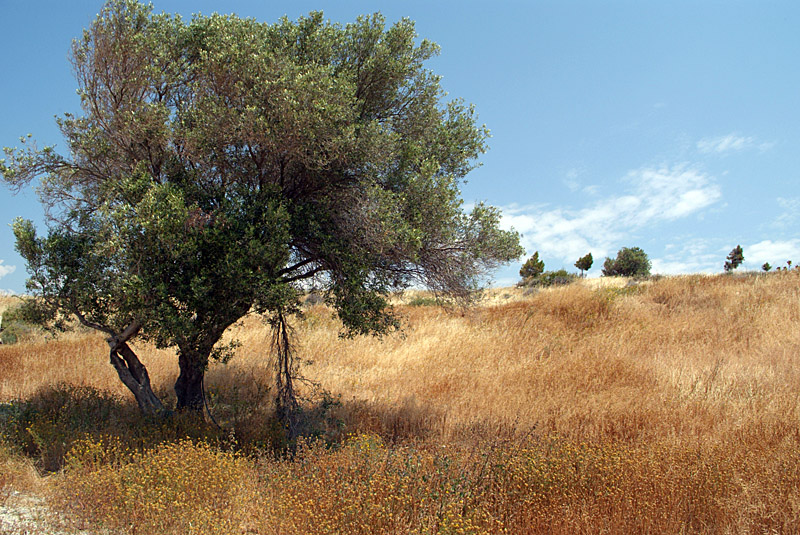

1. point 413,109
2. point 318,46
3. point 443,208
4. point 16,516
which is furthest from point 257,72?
point 16,516

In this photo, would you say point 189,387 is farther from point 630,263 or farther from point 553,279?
point 630,263

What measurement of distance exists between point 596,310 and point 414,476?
16053 millimetres

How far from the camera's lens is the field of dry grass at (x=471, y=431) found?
622 centimetres

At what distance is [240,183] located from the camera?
393 inches

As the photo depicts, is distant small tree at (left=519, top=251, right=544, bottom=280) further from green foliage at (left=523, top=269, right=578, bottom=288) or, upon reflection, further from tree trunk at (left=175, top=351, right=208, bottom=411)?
tree trunk at (left=175, top=351, right=208, bottom=411)

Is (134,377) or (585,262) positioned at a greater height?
(585,262)

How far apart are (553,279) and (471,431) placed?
26651mm

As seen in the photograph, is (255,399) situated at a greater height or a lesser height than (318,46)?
lesser

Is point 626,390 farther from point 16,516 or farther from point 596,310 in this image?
point 16,516

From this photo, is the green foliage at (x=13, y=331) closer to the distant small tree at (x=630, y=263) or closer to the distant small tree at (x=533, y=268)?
the distant small tree at (x=533, y=268)

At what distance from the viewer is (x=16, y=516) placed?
6.59m

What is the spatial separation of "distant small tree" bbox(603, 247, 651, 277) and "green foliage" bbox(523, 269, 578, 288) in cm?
1190

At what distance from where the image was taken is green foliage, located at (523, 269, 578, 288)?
33.4 meters

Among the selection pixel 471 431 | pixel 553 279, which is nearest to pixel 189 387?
pixel 471 431
